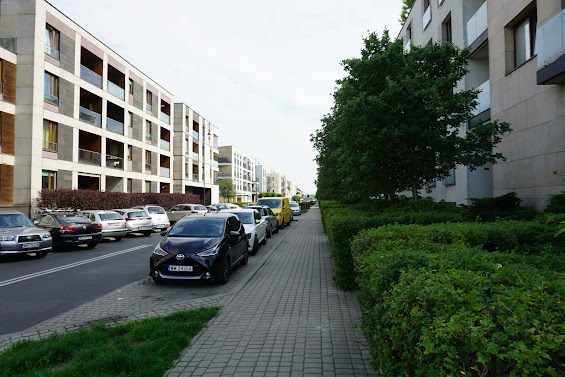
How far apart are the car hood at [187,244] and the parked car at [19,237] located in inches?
246

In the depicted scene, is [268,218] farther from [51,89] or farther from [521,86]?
[51,89]

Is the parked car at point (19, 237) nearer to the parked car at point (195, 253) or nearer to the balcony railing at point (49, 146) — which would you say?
the parked car at point (195, 253)

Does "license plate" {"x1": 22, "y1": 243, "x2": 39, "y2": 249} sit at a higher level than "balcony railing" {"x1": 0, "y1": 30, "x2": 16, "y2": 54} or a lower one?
lower

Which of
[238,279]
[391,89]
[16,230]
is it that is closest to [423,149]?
[391,89]

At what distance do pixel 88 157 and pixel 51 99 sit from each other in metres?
5.00

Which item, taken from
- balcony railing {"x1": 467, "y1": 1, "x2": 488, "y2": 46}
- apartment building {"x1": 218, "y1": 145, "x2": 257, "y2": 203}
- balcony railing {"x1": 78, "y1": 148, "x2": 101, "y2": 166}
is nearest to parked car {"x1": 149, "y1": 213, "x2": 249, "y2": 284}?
balcony railing {"x1": 467, "y1": 1, "x2": 488, "y2": 46}

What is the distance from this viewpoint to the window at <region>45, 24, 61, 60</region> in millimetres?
21969

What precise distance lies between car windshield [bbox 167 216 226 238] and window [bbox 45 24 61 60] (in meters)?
20.3

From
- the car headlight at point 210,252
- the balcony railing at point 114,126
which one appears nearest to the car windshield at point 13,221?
the car headlight at point 210,252

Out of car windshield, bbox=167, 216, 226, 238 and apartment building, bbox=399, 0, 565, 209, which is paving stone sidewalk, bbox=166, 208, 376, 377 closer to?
car windshield, bbox=167, 216, 226, 238

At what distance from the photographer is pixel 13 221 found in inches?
473

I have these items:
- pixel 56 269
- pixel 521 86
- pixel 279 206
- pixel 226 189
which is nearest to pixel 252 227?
pixel 56 269

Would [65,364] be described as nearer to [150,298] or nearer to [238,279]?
[150,298]

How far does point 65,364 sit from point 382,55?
9554mm
